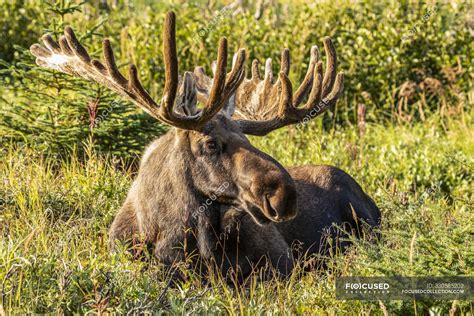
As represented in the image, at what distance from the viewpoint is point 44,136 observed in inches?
317

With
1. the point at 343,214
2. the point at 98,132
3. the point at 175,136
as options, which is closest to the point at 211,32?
the point at 98,132

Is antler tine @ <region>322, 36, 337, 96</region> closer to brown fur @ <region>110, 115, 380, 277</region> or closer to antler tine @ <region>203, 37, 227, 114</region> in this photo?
brown fur @ <region>110, 115, 380, 277</region>

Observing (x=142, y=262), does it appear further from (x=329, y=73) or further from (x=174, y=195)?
(x=329, y=73)

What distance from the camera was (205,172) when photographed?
5.95 meters

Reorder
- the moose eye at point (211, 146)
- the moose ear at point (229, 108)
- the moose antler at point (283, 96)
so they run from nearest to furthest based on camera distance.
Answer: the moose eye at point (211, 146) < the moose ear at point (229, 108) < the moose antler at point (283, 96)

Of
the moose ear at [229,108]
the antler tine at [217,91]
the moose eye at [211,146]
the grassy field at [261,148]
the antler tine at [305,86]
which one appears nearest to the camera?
the grassy field at [261,148]

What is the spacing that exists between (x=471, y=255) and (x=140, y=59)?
7679 millimetres

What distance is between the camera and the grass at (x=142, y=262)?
4.89 meters

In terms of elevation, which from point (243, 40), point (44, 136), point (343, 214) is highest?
point (243, 40)

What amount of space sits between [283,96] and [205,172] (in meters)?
0.88

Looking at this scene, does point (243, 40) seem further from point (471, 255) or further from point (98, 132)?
point (471, 255)

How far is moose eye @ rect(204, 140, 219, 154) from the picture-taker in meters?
5.93

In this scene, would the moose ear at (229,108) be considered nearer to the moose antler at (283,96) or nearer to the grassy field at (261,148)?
the moose antler at (283,96)

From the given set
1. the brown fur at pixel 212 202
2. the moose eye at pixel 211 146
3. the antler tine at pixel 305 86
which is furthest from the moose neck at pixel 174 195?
the antler tine at pixel 305 86
